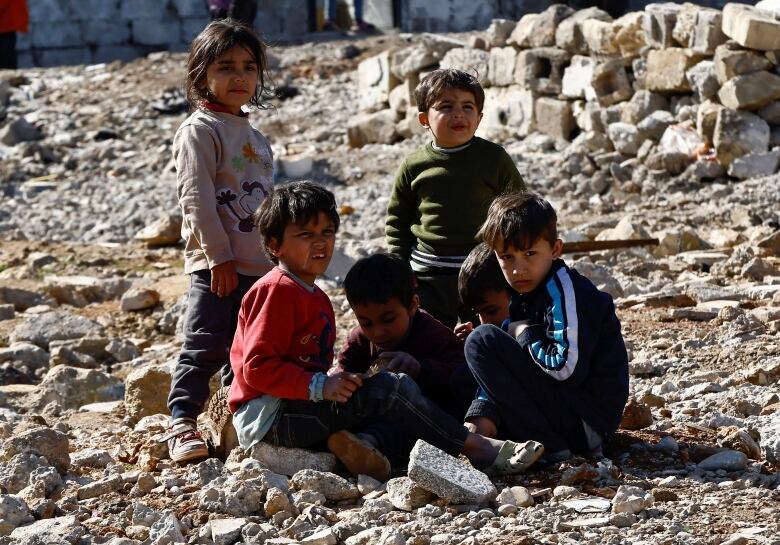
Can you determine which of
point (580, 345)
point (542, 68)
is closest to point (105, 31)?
point (542, 68)

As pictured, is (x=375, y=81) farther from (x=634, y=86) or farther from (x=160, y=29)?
(x=160, y=29)

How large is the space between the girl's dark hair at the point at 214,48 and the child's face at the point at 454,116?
0.65 metres

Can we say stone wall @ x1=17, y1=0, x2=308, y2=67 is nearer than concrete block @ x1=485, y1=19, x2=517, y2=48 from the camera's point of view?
No

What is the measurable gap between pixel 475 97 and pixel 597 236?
3546mm

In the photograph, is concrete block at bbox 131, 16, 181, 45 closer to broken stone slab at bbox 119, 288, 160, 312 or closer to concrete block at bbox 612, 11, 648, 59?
concrete block at bbox 612, 11, 648, 59

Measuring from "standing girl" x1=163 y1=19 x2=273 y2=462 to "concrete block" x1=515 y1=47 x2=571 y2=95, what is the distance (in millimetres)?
7067

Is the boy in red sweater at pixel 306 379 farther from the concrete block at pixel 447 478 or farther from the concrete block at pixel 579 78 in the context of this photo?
the concrete block at pixel 579 78

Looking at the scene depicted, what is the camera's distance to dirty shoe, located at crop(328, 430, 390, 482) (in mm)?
3578

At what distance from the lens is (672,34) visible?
9.70 meters

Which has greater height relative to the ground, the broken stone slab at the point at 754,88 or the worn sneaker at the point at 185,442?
the broken stone slab at the point at 754,88

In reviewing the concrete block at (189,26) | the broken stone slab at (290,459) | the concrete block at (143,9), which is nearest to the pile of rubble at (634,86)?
the broken stone slab at (290,459)

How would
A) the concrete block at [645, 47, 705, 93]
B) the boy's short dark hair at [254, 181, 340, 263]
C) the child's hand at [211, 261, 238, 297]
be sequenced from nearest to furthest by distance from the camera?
the boy's short dark hair at [254, 181, 340, 263]
the child's hand at [211, 261, 238, 297]
the concrete block at [645, 47, 705, 93]

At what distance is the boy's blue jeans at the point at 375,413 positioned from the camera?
3.64m

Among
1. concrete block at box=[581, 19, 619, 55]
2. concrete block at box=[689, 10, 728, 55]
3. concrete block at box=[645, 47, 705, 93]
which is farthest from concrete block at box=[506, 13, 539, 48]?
concrete block at box=[689, 10, 728, 55]
